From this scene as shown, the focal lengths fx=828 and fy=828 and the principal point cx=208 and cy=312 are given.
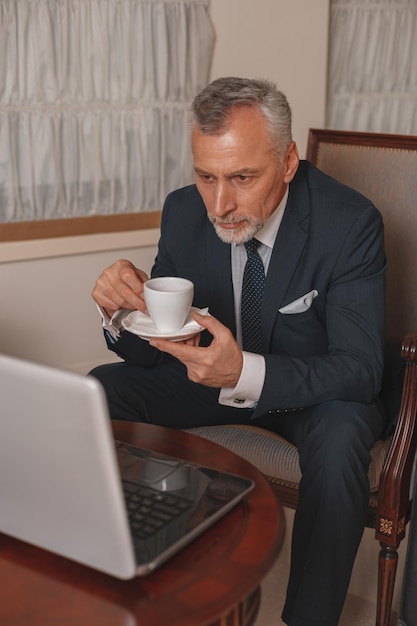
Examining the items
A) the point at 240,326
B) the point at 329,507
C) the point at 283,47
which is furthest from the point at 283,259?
the point at 283,47

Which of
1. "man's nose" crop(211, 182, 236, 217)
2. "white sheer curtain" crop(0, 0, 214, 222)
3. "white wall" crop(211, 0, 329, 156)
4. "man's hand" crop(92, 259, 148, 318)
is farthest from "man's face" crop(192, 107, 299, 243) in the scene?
"white wall" crop(211, 0, 329, 156)

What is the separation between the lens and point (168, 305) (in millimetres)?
1599

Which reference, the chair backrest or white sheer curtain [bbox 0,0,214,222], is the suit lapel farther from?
white sheer curtain [bbox 0,0,214,222]

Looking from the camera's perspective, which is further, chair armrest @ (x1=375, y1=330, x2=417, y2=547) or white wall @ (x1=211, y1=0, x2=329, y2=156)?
white wall @ (x1=211, y1=0, x2=329, y2=156)

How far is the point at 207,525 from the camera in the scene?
1185mm

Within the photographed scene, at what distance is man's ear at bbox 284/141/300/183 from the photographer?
77.3 inches

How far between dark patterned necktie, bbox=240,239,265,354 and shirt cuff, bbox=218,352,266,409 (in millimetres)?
314

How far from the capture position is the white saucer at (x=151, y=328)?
63.5 inches

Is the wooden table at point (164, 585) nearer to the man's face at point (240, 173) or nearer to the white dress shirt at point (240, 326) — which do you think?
the white dress shirt at point (240, 326)


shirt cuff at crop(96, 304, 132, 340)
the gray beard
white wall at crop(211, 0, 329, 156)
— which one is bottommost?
shirt cuff at crop(96, 304, 132, 340)

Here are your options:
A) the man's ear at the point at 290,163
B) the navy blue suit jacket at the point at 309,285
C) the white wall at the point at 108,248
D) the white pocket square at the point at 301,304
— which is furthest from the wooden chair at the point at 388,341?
the white wall at the point at 108,248

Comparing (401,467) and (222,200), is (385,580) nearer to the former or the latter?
(401,467)

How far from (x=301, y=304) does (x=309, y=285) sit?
50 millimetres

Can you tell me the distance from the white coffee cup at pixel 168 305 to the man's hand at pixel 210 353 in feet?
0.10
